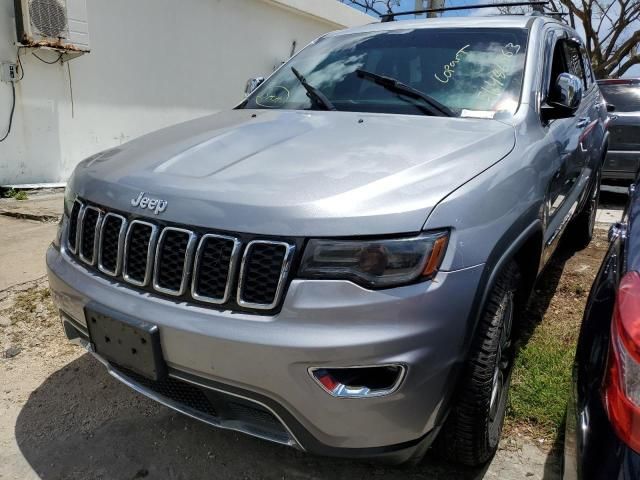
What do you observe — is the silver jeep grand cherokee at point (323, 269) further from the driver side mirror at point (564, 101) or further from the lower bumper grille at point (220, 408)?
the driver side mirror at point (564, 101)

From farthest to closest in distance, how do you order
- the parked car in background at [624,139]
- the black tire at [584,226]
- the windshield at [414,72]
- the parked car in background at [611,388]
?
the parked car in background at [624,139] → the black tire at [584,226] → the windshield at [414,72] → the parked car in background at [611,388]

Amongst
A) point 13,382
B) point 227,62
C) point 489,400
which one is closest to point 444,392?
point 489,400

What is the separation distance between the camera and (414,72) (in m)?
2.96

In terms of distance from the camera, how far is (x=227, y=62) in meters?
10.1

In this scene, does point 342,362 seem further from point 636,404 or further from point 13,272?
point 13,272

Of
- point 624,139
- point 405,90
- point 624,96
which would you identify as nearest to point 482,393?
point 405,90

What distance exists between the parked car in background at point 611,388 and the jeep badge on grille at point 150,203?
1368 mm

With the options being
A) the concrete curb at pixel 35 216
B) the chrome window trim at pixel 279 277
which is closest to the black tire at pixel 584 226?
the chrome window trim at pixel 279 277

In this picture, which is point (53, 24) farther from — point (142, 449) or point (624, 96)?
point (624, 96)

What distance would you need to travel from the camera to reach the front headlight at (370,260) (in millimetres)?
1672

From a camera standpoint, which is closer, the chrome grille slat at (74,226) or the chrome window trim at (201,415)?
the chrome window trim at (201,415)

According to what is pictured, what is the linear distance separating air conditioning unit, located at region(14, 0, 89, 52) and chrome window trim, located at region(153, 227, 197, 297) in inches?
231

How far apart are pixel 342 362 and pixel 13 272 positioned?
3.56 m

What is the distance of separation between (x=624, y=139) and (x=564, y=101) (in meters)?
4.67
